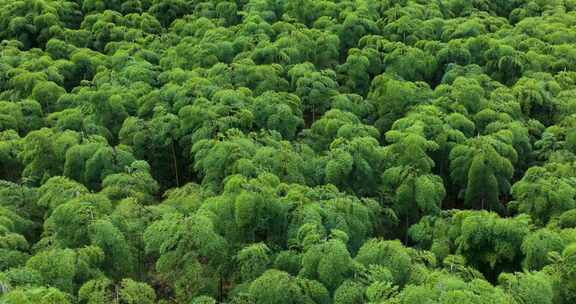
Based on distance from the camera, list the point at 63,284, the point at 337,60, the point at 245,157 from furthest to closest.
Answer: the point at 337,60, the point at 245,157, the point at 63,284

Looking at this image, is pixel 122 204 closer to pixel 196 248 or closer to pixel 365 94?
pixel 196 248

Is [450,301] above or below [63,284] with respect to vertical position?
above

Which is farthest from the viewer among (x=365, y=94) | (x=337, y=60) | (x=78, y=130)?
(x=337, y=60)

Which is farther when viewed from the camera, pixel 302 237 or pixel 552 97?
pixel 552 97

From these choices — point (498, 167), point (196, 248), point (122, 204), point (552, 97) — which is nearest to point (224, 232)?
point (196, 248)

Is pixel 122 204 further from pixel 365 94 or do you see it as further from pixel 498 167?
pixel 365 94

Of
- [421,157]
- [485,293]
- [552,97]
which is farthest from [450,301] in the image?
[552,97]
